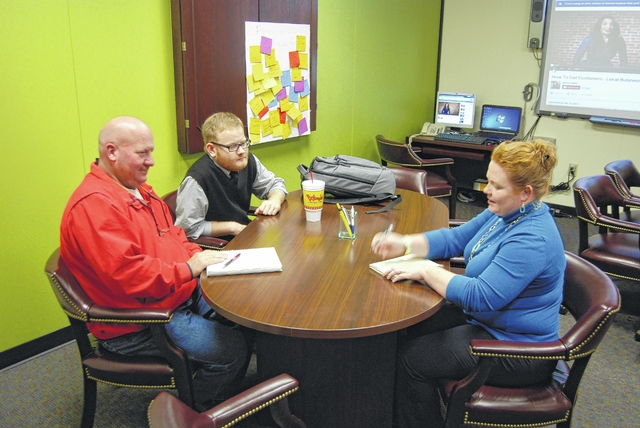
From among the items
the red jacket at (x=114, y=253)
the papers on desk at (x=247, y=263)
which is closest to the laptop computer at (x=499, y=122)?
the papers on desk at (x=247, y=263)

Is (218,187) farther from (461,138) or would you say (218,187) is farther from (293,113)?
(461,138)

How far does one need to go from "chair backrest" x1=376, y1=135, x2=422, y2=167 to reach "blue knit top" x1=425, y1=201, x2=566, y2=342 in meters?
2.61

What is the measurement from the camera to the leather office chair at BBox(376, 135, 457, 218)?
432 cm

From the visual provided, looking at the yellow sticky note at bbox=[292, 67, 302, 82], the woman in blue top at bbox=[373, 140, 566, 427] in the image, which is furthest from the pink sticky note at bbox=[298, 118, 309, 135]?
the woman in blue top at bbox=[373, 140, 566, 427]

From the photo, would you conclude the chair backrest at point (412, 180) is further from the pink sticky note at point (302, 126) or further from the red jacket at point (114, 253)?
the red jacket at point (114, 253)

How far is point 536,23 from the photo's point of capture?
16.5ft

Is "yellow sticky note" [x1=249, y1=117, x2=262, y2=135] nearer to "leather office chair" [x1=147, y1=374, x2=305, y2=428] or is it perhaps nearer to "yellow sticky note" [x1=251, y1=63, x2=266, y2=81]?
"yellow sticky note" [x1=251, y1=63, x2=266, y2=81]

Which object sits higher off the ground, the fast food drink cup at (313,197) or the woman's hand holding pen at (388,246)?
the fast food drink cup at (313,197)

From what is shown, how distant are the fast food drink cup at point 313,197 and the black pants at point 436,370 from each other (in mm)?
714

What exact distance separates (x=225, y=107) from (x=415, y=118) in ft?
9.94

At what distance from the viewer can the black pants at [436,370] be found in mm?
1688

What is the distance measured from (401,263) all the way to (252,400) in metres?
0.74

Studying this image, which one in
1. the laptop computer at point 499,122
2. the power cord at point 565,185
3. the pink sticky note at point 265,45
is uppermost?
the pink sticky note at point 265,45

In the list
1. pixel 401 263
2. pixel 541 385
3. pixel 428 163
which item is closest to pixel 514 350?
pixel 541 385
